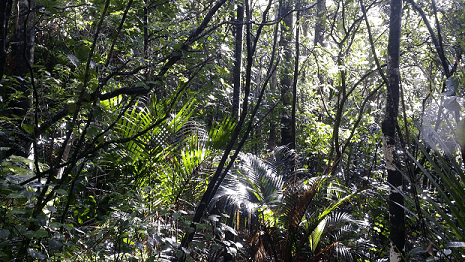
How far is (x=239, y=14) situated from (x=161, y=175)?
3071mm

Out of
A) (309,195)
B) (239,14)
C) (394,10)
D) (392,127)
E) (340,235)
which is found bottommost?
(340,235)

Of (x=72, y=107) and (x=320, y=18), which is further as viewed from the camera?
(x=320, y=18)

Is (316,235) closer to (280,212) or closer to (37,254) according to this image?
(280,212)

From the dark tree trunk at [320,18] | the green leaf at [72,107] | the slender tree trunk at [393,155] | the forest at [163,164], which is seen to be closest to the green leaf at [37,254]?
the forest at [163,164]

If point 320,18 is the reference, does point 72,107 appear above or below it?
below

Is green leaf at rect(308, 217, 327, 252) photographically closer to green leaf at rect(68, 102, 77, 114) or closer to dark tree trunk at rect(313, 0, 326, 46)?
green leaf at rect(68, 102, 77, 114)

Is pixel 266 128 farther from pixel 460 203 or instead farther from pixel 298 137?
pixel 460 203

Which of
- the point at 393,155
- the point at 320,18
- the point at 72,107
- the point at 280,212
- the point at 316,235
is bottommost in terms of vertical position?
the point at 316,235

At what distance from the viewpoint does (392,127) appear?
11.0ft

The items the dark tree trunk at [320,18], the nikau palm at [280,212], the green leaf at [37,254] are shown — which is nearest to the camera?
the green leaf at [37,254]

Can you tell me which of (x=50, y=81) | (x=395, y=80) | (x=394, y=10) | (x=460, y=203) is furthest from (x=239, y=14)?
(x=460, y=203)

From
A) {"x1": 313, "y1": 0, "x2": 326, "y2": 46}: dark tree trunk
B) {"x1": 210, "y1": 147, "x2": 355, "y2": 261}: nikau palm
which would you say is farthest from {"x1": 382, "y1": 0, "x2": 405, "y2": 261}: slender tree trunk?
{"x1": 313, "y1": 0, "x2": 326, "y2": 46}: dark tree trunk

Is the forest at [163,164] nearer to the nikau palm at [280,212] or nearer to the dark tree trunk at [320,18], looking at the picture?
the nikau palm at [280,212]

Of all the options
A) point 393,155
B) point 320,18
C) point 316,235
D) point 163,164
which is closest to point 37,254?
point 163,164
